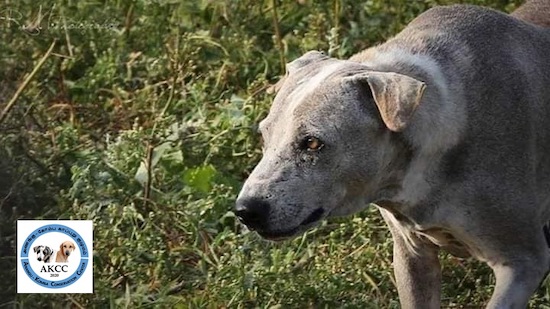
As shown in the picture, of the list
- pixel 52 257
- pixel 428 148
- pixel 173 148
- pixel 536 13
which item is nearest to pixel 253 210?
pixel 428 148

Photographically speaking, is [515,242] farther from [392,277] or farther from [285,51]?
[285,51]

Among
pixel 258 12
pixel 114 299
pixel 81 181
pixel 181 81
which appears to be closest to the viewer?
pixel 114 299

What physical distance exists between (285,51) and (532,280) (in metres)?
2.88

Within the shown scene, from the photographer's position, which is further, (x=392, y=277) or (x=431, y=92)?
(x=392, y=277)

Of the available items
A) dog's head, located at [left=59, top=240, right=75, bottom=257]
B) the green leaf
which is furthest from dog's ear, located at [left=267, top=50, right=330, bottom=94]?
the green leaf

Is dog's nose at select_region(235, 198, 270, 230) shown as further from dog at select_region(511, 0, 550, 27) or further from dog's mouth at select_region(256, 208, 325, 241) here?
dog at select_region(511, 0, 550, 27)

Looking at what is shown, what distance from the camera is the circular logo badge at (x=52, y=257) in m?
5.93

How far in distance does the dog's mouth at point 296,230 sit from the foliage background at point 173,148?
3.49 ft

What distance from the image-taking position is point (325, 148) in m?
4.93

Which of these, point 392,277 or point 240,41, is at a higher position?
point 240,41

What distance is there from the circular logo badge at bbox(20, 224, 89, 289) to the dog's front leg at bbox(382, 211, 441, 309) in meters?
1.18

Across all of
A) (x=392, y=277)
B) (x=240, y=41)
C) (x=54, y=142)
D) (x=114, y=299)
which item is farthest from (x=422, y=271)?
(x=240, y=41)

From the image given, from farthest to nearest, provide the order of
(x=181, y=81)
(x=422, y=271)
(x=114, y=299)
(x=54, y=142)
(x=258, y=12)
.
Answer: (x=258, y=12), (x=181, y=81), (x=54, y=142), (x=114, y=299), (x=422, y=271)

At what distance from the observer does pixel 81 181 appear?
653 cm
